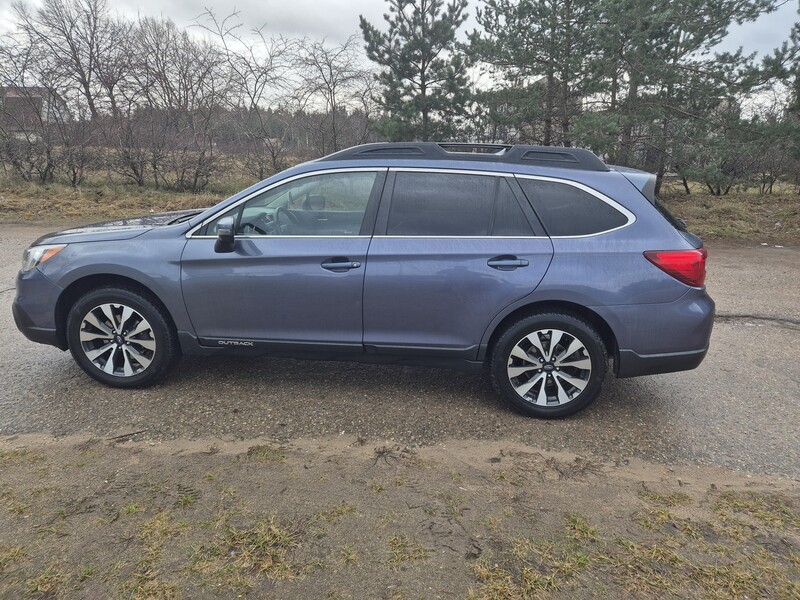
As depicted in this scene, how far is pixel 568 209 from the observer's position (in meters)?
3.51

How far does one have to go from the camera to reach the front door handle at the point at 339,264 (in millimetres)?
3564

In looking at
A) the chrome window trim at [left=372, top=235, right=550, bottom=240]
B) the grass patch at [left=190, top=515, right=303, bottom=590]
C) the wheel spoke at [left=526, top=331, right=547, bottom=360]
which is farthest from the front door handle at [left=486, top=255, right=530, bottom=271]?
the grass patch at [left=190, top=515, right=303, bottom=590]

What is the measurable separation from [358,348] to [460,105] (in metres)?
14.9

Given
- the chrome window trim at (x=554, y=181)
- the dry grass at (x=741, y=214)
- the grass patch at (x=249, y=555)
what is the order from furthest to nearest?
1. the dry grass at (x=741, y=214)
2. the chrome window trim at (x=554, y=181)
3. the grass patch at (x=249, y=555)

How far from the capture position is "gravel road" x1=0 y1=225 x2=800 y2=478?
332 cm

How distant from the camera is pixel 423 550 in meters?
2.32

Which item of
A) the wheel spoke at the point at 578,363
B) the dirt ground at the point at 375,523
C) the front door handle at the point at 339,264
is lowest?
the dirt ground at the point at 375,523

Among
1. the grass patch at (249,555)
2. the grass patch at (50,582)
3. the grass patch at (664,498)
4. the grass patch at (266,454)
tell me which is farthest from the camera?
the grass patch at (266,454)

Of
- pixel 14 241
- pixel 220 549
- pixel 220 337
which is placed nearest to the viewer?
pixel 220 549

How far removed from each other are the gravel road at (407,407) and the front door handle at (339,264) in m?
0.97

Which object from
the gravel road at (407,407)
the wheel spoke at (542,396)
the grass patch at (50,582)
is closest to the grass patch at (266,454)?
the gravel road at (407,407)

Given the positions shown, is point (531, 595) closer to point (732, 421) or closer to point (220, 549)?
point (220, 549)

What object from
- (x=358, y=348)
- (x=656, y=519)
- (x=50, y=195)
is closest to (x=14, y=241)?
(x=50, y=195)

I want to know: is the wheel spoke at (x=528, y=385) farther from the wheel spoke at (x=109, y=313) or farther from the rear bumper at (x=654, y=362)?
the wheel spoke at (x=109, y=313)
